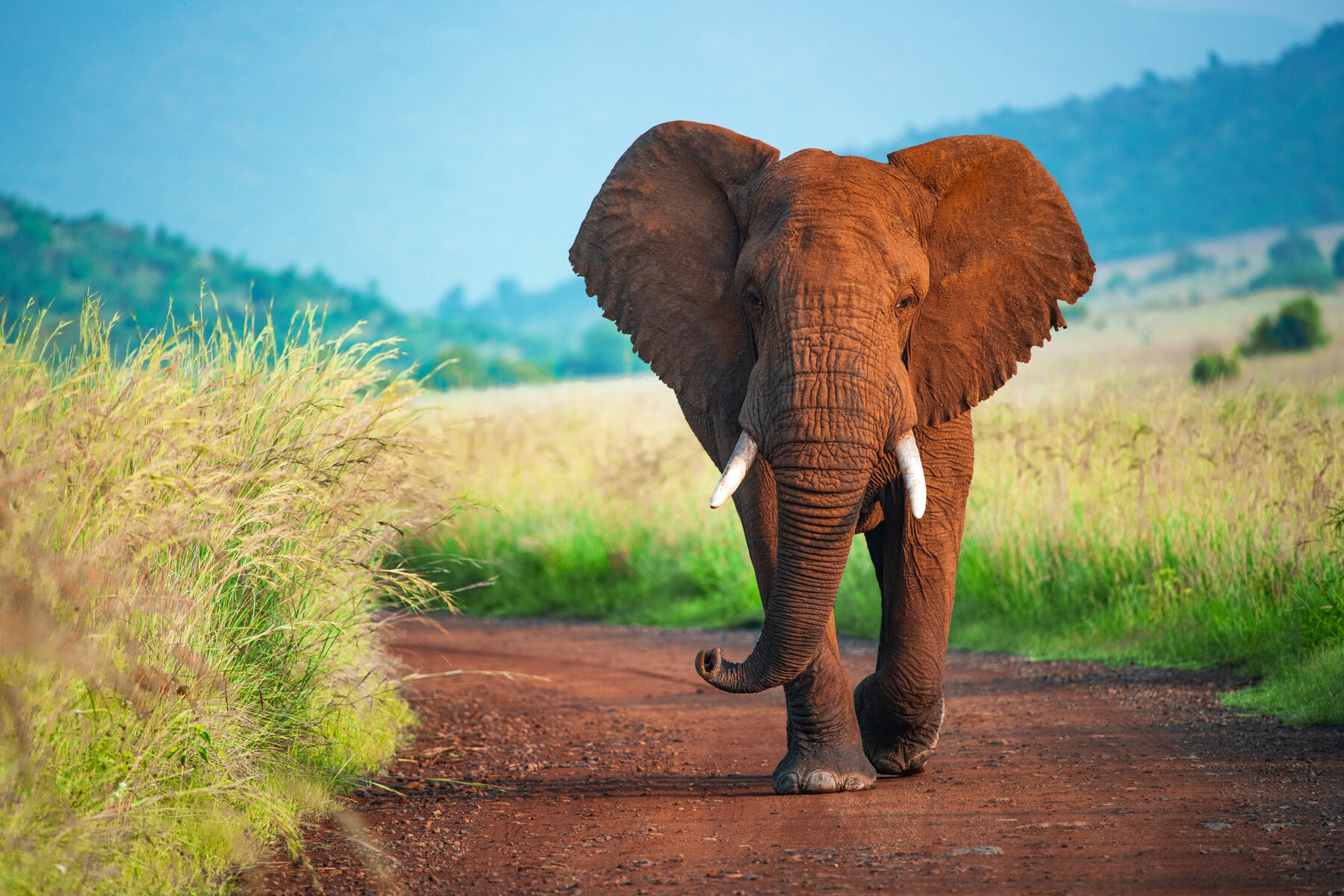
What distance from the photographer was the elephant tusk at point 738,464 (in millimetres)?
5316

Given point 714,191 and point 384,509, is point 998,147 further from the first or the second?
point 384,509

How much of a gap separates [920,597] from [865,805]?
102 centimetres

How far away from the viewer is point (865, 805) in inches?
219

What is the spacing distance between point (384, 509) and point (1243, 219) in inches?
5637

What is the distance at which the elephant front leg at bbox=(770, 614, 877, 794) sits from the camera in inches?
228

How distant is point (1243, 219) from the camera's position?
134250 mm

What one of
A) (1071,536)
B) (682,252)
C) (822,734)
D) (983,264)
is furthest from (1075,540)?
(682,252)

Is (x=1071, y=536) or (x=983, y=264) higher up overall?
(x=983, y=264)

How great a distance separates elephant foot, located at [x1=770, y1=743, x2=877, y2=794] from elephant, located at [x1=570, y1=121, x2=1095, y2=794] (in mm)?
10

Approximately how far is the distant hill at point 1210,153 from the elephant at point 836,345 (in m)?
128

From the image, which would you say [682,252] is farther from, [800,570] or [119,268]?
[119,268]

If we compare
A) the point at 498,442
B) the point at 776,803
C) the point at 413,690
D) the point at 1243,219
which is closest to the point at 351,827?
the point at 776,803

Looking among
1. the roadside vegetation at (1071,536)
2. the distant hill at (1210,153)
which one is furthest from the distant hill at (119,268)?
the distant hill at (1210,153)

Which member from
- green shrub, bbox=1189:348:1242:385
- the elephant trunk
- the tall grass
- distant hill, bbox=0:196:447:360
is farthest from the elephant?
distant hill, bbox=0:196:447:360
